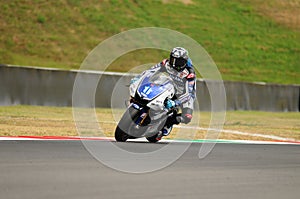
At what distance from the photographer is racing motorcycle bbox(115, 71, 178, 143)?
10406 mm

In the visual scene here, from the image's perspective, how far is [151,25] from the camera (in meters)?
37.9

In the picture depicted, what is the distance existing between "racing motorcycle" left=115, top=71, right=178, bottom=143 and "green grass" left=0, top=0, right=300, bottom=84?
2038 cm

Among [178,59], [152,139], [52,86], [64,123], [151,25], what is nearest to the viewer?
[178,59]

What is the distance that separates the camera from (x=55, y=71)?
20766mm

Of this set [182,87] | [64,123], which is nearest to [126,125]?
[182,87]

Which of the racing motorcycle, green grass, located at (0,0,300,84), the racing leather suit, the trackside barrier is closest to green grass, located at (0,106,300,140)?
the trackside barrier

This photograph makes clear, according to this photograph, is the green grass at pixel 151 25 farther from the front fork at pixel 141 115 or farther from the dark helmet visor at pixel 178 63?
the front fork at pixel 141 115

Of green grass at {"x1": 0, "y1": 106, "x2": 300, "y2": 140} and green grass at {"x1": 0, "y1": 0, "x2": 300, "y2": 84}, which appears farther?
green grass at {"x1": 0, "y1": 0, "x2": 300, "y2": 84}

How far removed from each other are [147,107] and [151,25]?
2776 cm

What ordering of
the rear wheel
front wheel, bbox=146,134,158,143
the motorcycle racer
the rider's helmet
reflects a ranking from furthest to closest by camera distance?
1. front wheel, bbox=146,134,158,143
2. the motorcycle racer
3. the rider's helmet
4. the rear wheel

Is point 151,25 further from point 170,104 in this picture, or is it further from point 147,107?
point 147,107

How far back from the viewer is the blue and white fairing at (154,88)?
1045cm

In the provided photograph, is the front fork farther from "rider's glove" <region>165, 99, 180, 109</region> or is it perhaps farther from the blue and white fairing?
"rider's glove" <region>165, 99, 180, 109</region>

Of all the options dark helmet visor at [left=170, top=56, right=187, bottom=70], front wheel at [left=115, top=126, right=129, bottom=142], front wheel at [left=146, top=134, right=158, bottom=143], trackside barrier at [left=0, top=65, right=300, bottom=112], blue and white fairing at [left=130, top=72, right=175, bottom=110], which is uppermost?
dark helmet visor at [left=170, top=56, right=187, bottom=70]
